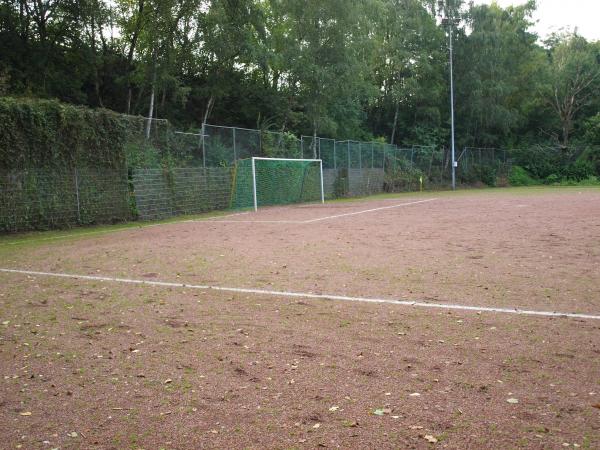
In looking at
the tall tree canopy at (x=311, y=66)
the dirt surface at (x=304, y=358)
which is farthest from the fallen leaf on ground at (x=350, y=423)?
the tall tree canopy at (x=311, y=66)

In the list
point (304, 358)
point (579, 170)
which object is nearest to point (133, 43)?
point (304, 358)

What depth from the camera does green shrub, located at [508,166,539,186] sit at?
45625mm

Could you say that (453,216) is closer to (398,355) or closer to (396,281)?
(396,281)

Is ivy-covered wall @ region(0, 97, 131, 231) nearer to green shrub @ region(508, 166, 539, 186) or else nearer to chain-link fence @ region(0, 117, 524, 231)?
chain-link fence @ region(0, 117, 524, 231)

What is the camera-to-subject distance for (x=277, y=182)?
2398 centimetres

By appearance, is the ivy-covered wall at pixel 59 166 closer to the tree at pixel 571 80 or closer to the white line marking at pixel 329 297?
the white line marking at pixel 329 297

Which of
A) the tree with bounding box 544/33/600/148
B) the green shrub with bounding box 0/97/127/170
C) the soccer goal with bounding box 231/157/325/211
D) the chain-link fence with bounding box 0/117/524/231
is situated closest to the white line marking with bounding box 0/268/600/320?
the chain-link fence with bounding box 0/117/524/231

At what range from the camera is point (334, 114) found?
35281 millimetres

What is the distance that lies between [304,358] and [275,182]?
65.8ft

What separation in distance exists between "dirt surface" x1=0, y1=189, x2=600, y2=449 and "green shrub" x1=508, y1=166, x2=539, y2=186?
1575 inches

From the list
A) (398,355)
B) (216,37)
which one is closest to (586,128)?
(216,37)

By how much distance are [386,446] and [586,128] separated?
50.5 metres

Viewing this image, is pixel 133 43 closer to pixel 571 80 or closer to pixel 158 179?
pixel 158 179

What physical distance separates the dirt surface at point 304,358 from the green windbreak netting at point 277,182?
44.3ft
